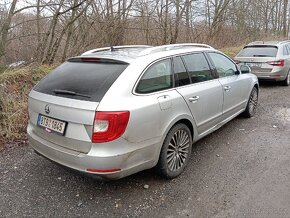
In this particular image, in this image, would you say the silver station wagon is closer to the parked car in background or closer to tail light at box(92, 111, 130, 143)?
tail light at box(92, 111, 130, 143)

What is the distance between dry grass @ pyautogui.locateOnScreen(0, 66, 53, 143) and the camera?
14.8ft

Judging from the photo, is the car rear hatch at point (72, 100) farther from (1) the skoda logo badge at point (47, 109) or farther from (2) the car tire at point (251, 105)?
(2) the car tire at point (251, 105)

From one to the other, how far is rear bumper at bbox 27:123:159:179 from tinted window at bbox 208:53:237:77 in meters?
1.99

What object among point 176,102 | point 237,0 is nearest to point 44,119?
point 176,102

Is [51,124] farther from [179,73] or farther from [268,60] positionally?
[268,60]

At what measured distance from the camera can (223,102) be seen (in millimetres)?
4246

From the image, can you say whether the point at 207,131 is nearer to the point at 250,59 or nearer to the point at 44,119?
the point at 44,119

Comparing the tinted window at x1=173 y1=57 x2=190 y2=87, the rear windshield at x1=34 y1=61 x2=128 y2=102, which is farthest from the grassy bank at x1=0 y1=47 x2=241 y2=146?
the tinted window at x1=173 y1=57 x2=190 y2=87

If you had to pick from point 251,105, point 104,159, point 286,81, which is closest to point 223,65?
point 251,105

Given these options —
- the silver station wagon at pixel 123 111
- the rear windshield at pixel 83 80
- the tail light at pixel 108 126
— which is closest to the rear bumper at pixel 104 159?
the silver station wagon at pixel 123 111

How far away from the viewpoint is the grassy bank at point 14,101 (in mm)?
4512

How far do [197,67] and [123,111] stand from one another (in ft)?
5.46

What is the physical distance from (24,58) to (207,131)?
23.8 feet

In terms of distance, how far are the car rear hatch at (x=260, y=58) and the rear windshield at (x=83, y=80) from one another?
21.0 feet
